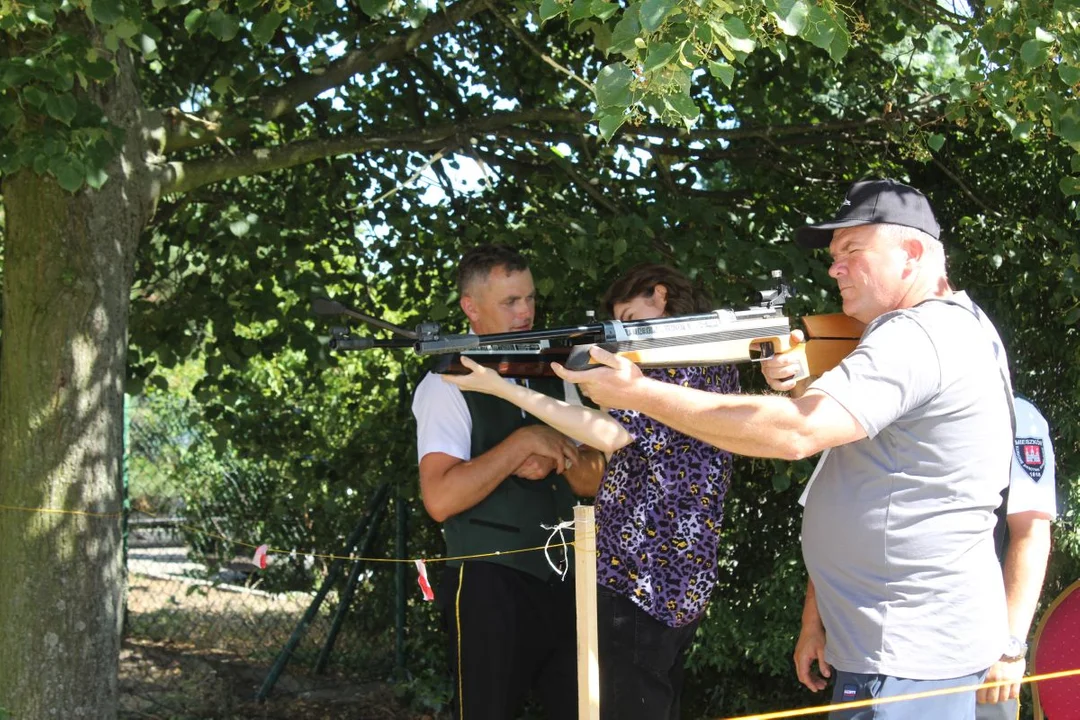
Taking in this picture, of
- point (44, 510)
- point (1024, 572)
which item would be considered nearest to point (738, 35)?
point (1024, 572)

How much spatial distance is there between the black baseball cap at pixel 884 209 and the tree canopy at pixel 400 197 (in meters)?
0.43

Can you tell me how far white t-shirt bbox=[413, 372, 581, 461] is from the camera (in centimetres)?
343

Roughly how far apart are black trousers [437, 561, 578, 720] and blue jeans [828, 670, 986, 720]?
108 cm

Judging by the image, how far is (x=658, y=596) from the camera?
10.00ft

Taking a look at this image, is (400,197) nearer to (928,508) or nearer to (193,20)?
(193,20)

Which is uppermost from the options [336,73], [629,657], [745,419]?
[336,73]

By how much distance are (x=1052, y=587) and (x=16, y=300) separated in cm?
434

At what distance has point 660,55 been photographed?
2576 mm

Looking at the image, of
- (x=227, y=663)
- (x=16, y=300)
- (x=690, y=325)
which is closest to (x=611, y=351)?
(x=690, y=325)

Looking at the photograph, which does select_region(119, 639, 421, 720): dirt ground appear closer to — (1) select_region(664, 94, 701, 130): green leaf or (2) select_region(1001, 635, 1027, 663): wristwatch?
(2) select_region(1001, 635, 1027, 663): wristwatch

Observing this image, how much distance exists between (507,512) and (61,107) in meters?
2.07

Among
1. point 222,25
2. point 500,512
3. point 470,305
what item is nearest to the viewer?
point 500,512

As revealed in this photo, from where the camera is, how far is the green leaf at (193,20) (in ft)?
14.3

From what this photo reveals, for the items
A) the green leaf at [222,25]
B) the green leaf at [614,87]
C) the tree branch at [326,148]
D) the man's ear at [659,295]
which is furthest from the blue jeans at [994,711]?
the green leaf at [222,25]
